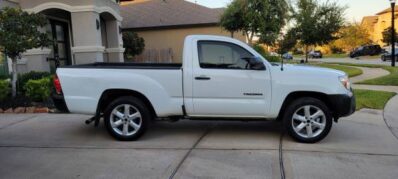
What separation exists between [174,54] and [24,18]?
17.5 metres

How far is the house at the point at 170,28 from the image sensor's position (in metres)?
26.5

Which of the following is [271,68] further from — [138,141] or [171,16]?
[171,16]

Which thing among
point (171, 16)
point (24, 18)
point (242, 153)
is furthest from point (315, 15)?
point (242, 153)

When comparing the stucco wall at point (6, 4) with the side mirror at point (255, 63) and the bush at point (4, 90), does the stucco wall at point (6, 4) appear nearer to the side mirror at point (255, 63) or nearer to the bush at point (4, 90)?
the bush at point (4, 90)

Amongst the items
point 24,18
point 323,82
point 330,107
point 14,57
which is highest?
point 24,18

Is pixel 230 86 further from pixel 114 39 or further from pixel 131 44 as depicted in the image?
pixel 131 44

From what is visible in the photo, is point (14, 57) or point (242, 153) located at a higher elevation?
point (14, 57)

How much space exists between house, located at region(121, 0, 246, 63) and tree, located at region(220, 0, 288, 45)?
14.1ft

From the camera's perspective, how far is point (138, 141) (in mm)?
6625

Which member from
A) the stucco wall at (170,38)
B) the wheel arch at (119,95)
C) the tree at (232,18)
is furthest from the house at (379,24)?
the wheel arch at (119,95)

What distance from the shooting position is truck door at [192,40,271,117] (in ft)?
21.0

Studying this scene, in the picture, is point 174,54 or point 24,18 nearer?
point 24,18

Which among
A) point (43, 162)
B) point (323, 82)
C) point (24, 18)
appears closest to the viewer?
point (43, 162)

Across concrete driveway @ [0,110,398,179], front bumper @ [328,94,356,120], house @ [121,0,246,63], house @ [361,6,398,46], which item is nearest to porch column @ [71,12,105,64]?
concrete driveway @ [0,110,398,179]
